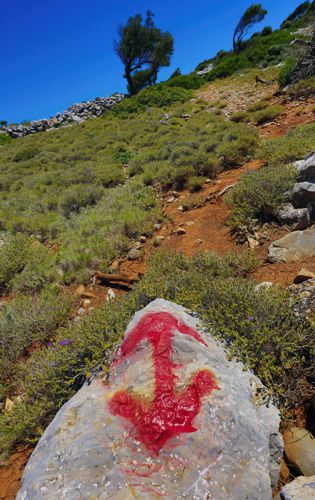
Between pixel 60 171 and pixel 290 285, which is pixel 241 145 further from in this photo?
pixel 60 171

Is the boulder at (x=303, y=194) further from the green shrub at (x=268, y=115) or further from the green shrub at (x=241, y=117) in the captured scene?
the green shrub at (x=241, y=117)

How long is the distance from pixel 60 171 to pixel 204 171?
21.1 ft

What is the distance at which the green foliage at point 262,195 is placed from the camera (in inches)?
206

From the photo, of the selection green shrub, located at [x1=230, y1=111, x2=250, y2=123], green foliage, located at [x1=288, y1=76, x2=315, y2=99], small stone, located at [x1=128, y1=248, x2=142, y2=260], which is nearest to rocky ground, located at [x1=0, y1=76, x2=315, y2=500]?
small stone, located at [x1=128, y1=248, x2=142, y2=260]

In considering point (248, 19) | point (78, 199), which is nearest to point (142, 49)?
point (248, 19)

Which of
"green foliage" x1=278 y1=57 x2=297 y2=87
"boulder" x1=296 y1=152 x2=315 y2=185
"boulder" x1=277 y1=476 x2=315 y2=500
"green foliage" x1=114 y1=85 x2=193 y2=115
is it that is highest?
"green foliage" x1=114 y1=85 x2=193 y2=115

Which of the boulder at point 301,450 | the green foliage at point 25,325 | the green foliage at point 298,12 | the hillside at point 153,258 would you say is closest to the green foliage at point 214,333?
the hillside at point 153,258

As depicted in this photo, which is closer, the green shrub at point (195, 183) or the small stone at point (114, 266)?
the small stone at point (114, 266)

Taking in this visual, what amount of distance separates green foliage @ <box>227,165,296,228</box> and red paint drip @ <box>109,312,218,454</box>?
3551mm

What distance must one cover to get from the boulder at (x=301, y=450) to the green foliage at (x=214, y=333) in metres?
0.21

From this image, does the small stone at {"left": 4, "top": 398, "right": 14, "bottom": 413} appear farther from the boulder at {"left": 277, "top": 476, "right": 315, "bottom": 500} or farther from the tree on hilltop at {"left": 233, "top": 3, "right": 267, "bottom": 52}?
the tree on hilltop at {"left": 233, "top": 3, "right": 267, "bottom": 52}

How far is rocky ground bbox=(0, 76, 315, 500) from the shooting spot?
2.65 metres

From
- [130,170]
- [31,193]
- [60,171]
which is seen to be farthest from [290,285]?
[60,171]

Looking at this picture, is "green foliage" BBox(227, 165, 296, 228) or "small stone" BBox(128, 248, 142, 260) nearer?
"green foliage" BBox(227, 165, 296, 228)
